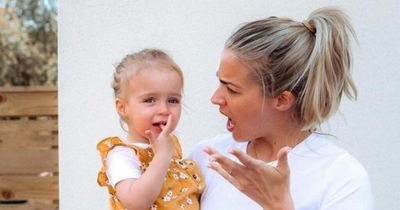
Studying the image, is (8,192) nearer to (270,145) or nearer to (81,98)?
(81,98)

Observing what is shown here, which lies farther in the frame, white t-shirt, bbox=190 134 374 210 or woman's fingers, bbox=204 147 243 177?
white t-shirt, bbox=190 134 374 210

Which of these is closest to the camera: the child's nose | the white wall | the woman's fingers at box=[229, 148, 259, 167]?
the woman's fingers at box=[229, 148, 259, 167]

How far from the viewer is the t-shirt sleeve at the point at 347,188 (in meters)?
1.68

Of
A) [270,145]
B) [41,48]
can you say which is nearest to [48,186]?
[270,145]

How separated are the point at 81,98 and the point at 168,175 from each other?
1.20 meters

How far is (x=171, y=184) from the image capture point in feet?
6.34

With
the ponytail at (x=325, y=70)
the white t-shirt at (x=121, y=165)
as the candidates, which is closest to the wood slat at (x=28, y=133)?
the white t-shirt at (x=121, y=165)

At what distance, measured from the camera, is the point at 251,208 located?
73.1 inches

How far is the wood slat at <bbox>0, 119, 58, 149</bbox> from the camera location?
478cm

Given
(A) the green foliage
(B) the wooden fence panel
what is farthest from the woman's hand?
(A) the green foliage

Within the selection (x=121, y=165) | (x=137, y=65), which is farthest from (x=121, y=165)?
(x=137, y=65)

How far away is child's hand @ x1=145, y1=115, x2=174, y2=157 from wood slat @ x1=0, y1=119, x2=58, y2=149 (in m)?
3.02

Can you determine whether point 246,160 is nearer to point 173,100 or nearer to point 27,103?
point 173,100

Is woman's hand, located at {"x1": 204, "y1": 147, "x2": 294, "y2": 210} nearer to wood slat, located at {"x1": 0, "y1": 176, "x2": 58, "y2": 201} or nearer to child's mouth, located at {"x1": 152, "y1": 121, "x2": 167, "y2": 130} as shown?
child's mouth, located at {"x1": 152, "y1": 121, "x2": 167, "y2": 130}
